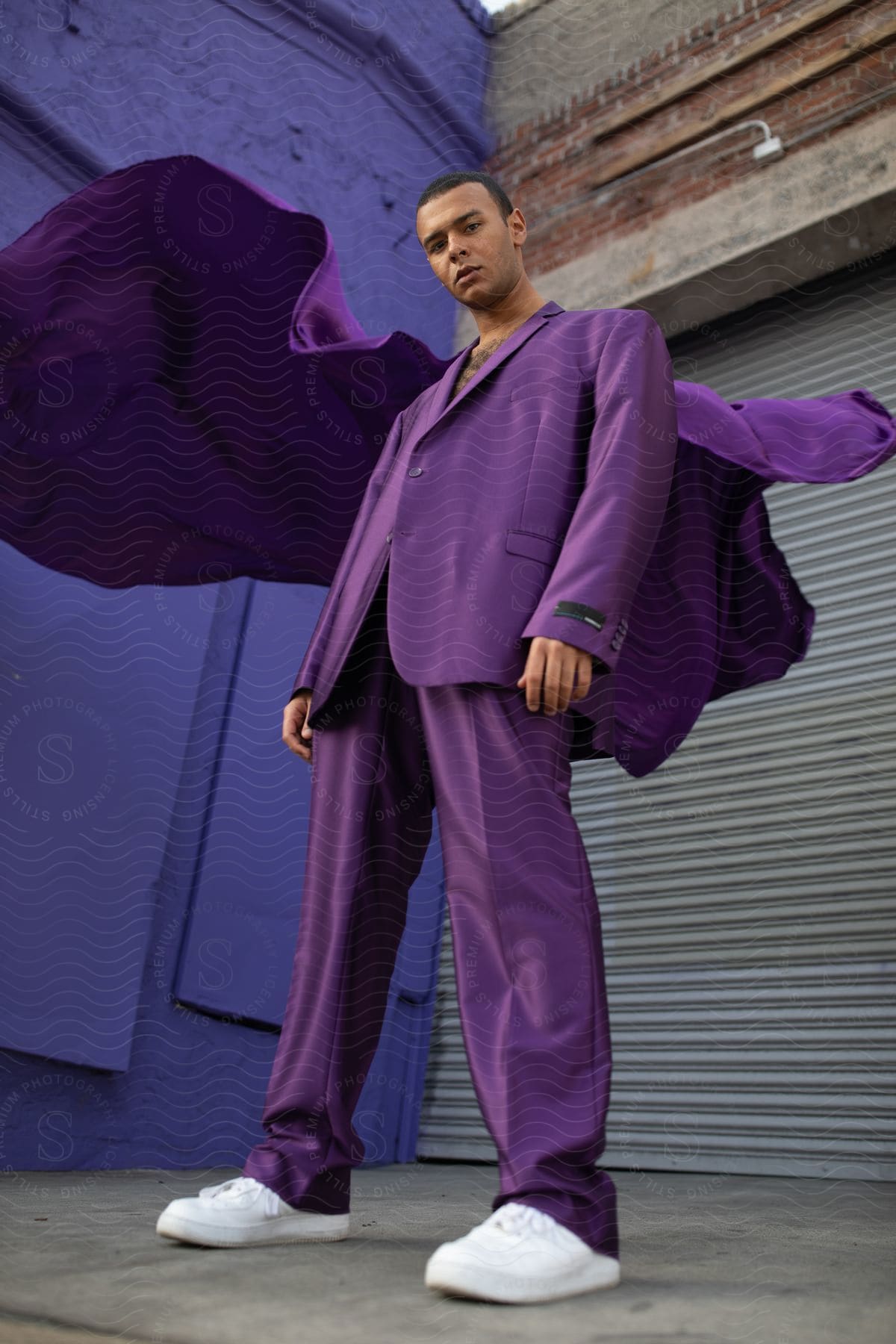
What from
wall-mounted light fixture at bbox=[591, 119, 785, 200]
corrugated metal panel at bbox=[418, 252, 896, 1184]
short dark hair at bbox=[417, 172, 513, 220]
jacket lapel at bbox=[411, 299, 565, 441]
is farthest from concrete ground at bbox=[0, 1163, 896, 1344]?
wall-mounted light fixture at bbox=[591, 119, 785, 200]

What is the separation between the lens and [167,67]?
4.18 m

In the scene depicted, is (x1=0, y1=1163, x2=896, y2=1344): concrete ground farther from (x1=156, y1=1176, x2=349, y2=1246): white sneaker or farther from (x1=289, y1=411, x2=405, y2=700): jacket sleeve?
(x1=289, y1=411, x2=405, y2=700): jacket sleeve

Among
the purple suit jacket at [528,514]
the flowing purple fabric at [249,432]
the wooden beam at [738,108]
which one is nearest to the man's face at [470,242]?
the purple suit jacket at [528,514]

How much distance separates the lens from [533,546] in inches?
77.0

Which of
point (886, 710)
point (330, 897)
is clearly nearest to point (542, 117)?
point (886, 710)

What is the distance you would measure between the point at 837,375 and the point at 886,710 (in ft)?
3.65

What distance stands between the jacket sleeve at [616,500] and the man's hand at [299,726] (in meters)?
0.58

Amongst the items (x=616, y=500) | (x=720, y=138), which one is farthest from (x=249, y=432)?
(x=720, y=138)

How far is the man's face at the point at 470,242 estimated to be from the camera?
223cm

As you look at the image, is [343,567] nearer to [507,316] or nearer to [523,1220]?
[507,316]

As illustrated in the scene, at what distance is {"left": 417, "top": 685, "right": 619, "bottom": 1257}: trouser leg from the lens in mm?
1646

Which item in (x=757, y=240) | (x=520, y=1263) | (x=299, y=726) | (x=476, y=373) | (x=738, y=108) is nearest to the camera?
(x=520, y=1263)

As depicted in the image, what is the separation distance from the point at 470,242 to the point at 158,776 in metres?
1.92

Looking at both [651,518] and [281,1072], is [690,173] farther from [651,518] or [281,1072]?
[281,1072]
